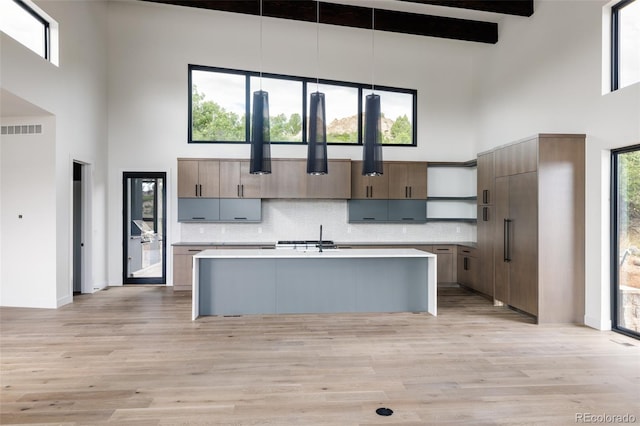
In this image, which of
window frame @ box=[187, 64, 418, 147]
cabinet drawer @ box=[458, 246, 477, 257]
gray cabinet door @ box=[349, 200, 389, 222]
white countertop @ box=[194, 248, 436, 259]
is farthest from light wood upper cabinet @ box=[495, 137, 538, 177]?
window frame @ box=[187, 64, 418, 147]

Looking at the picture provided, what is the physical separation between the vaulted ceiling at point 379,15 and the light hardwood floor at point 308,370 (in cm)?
496

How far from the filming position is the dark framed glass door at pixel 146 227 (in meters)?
7.82

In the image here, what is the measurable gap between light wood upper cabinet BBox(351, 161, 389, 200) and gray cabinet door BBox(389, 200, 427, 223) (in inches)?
14.9

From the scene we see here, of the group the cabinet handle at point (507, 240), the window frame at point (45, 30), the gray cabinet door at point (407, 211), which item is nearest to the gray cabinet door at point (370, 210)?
the gray cabinet door at point (407, 211)

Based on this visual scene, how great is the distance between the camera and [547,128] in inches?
233

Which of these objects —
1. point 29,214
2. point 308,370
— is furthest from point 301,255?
point 29,214

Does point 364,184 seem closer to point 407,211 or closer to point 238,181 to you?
point 407,211

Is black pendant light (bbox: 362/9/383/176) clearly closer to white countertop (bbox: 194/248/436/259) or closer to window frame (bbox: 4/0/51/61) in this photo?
white countertop (bbox: 194/248/436/259)

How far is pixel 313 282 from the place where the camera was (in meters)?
5.66

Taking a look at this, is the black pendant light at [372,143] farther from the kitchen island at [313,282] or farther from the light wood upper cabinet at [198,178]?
the light wood upper cabinet at [198,178]

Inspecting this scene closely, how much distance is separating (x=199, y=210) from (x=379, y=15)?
479 centimetres

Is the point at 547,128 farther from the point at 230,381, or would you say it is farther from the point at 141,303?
the point at 141,303

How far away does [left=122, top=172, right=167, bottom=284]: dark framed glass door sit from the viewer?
782 cm

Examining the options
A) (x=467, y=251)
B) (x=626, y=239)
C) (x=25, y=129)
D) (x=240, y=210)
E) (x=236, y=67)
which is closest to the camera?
(x=626, y=239)
